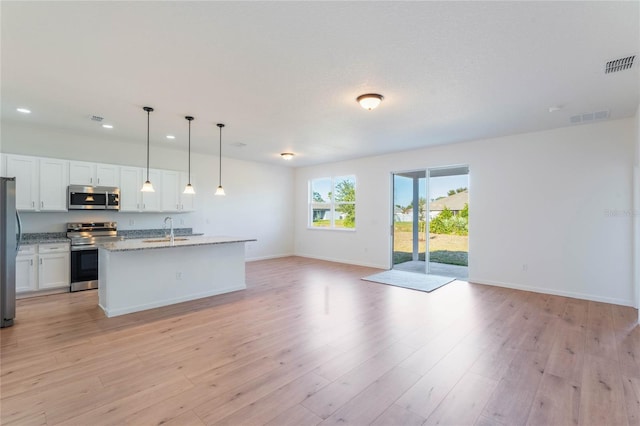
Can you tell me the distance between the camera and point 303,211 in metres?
9.20

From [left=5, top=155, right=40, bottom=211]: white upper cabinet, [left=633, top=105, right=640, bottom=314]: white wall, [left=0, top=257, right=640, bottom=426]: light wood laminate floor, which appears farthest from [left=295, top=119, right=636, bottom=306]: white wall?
[left=5, top=155, right=40, bottom=211]: white upper cabinet

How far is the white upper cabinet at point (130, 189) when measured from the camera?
5746mm

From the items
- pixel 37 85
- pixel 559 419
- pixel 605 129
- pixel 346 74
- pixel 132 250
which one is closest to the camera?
pixel 559 419

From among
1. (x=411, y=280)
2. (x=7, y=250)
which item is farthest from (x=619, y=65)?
(x=7, y=250)

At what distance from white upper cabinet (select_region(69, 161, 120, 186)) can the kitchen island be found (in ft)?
5.72

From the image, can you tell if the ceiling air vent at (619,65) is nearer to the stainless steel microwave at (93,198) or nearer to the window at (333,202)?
the window at (333,202)

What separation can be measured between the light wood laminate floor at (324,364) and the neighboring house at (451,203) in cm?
231

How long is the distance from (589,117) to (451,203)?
8.59ft

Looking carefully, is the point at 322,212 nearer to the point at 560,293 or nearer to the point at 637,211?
the point at 560,293

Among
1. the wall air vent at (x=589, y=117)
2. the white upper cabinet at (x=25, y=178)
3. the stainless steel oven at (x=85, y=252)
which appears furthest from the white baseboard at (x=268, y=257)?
the wall air vent at (x=589, y=117)

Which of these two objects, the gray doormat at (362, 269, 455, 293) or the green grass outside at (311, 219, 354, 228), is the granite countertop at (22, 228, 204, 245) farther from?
the gray doormat at (362, 269, 455, 293)

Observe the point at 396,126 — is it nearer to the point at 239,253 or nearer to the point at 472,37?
the point at 472,37

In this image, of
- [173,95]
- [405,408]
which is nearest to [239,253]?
[173,95]

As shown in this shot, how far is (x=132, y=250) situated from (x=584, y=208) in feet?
22.3
